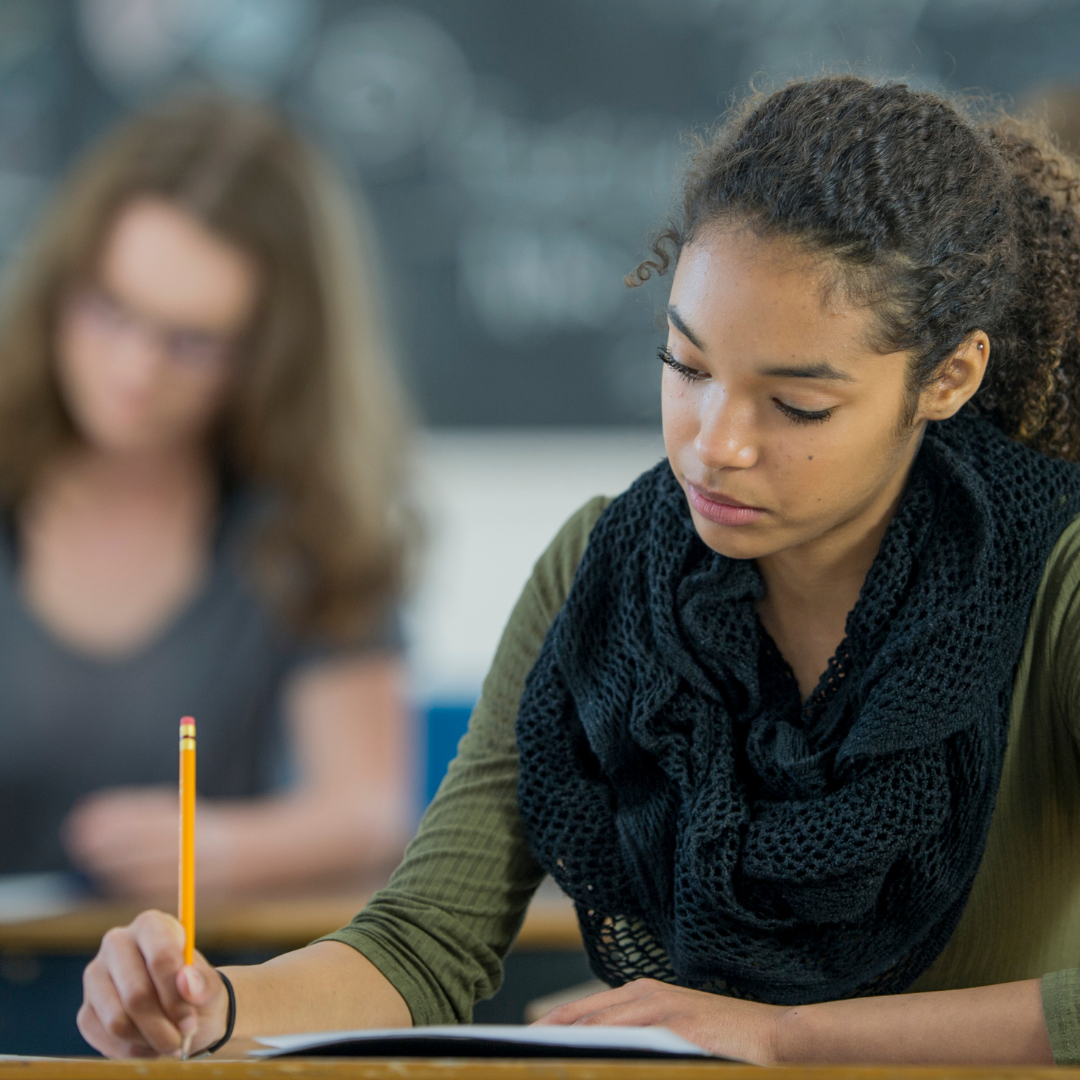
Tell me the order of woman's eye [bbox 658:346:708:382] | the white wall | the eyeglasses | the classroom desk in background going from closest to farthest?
woman's eye [bbox 658:346:708:382] < the classroom desk in background < the eyeglasses < the white wall

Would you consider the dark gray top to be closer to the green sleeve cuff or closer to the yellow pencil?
the yellow pencil

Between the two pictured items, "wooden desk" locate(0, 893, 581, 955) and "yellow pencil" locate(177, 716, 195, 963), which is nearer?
"yellow pencil" locate(177, 716, 195, 963)

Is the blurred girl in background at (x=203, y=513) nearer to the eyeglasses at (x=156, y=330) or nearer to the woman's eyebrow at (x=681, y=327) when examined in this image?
the eyeglasses at (x=156, y=330)

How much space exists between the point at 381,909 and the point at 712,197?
1.87 ft

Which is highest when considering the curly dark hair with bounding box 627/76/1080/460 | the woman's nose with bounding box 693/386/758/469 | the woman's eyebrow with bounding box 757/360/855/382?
the curly dark hair with bounding box 627/76/1080/460

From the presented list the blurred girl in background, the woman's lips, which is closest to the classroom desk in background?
the blurred girl in background

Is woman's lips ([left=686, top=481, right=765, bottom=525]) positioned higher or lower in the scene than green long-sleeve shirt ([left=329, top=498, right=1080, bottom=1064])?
higher

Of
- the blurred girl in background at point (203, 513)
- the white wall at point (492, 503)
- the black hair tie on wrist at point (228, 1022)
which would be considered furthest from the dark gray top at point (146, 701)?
the black hair tie on wrist at point (228, 1022)

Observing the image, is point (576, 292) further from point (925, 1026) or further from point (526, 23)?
point (925, 1026)

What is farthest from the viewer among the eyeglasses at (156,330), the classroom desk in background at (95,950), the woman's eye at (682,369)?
the eyeglasses at (156,330)

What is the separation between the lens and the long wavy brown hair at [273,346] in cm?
212

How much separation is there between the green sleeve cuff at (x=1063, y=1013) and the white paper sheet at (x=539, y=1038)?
244 millimetres

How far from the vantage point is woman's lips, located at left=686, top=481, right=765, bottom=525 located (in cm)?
85

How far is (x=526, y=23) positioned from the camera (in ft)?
7.64
